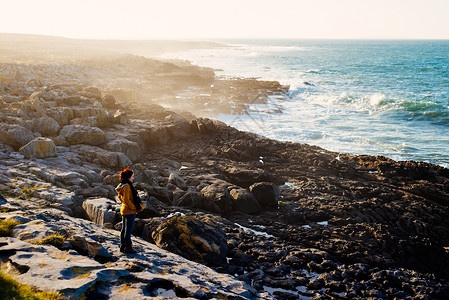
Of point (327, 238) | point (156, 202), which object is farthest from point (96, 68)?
point (327, 238)

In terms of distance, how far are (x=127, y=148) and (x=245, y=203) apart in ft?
29.3

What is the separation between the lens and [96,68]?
55719 millimetres

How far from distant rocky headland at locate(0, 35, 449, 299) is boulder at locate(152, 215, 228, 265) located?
45 mm

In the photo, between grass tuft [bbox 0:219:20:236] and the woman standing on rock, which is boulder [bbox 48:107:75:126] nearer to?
grass tuft [bbox 0:219:20:236]

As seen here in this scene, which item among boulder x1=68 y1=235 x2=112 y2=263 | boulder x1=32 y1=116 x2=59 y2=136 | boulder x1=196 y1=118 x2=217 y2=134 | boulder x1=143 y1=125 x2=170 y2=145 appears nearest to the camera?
boulder x1=68 y1=235 x2=112 y2=263

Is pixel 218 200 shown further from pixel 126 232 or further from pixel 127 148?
pixel 127 148

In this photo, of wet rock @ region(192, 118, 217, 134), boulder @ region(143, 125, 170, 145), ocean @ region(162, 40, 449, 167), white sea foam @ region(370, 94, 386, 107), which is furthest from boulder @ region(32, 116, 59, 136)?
white sea foam @ region(370, 94, 386, 107)

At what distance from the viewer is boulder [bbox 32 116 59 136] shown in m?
19.2

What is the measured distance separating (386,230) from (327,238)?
271cm

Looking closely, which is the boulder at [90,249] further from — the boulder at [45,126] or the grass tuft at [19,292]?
the boulder at [45,126]

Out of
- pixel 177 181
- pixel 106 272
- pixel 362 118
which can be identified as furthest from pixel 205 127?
pixel 362 118

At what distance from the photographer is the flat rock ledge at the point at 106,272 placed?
590cm

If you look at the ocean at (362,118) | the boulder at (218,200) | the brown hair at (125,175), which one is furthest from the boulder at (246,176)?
the brown hair at (125,175)

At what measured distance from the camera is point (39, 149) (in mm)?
16109
